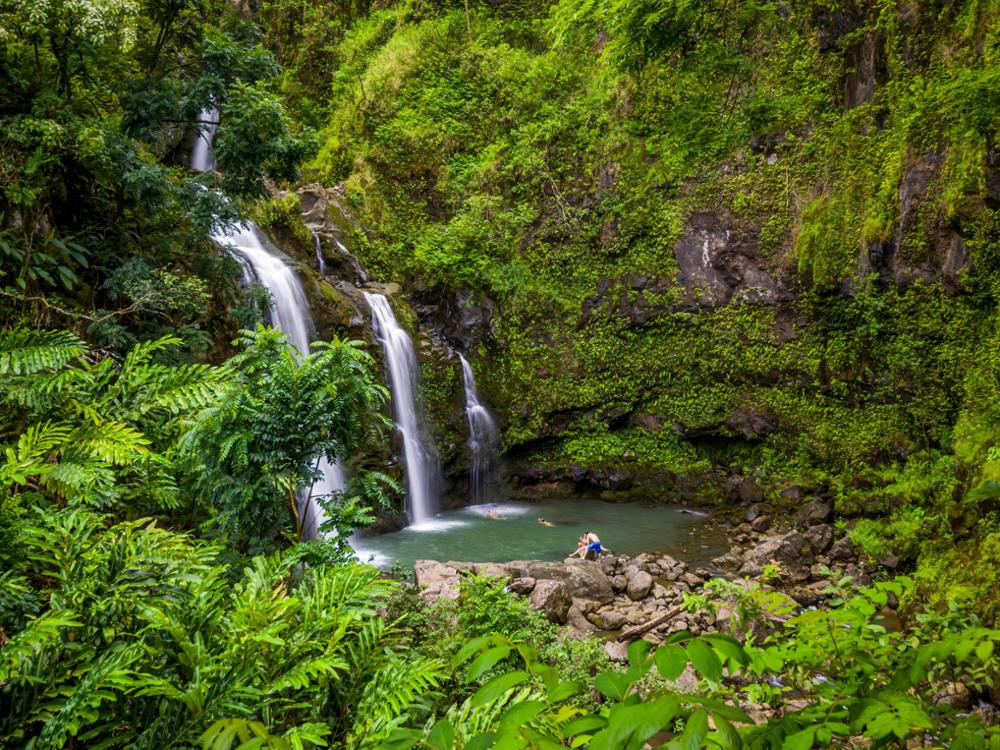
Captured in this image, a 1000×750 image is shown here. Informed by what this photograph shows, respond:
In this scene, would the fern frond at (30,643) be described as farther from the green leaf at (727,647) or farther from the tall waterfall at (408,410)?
the tall waterfall at (408,410)

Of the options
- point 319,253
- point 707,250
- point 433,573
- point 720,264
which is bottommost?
point 433,573

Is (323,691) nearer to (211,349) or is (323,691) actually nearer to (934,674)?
(934,674)

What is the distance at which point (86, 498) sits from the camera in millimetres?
3051

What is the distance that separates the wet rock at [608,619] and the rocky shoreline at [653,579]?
12 millimetres

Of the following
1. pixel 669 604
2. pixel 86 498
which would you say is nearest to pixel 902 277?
pixel 669 604

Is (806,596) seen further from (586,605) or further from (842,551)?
(586,605)

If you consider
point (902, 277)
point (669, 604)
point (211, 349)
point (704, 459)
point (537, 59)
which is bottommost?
point (669, 604)

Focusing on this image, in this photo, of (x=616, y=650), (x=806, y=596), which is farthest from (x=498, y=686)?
(x=806, y=596)

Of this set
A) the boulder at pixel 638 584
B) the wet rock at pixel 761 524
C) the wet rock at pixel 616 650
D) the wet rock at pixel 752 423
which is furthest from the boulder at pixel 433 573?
the wet rock at pixel 752 423

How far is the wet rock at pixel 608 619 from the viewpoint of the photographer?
673 cm

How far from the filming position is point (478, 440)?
13.5m

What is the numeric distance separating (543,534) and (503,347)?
534 centimetres

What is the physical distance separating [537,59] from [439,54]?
312 centimetres

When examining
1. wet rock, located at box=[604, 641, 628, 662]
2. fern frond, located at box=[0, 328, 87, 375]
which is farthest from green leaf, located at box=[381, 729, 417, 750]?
wet rock, located at box=[604, 641, 628, 662]
